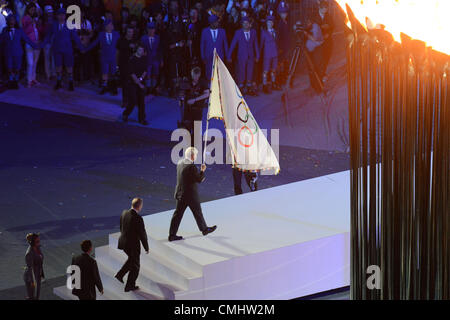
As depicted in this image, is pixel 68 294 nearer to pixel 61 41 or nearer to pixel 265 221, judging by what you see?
pixel 265 221

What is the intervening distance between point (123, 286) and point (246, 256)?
158cm

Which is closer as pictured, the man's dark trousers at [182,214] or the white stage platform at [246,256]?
the white stage platform at [246,256]

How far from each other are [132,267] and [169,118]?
30.6 ft

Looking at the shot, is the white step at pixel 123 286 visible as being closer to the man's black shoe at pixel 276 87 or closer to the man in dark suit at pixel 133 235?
the man in dark suit at pixel 133 235

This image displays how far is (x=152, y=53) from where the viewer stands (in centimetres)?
1930

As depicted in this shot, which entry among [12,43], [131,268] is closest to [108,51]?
[12,43]

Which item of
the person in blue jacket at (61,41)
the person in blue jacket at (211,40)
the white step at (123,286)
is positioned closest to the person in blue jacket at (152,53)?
the person in blue jacket at (211,40)

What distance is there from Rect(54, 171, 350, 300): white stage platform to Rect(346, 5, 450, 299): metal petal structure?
281 cm

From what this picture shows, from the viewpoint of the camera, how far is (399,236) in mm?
6359

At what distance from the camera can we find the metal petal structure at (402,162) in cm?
594

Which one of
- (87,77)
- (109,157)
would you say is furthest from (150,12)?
(109,157)

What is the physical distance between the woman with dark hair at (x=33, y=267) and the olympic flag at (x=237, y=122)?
307cm

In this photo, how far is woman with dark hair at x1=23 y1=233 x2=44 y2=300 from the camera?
903cm
